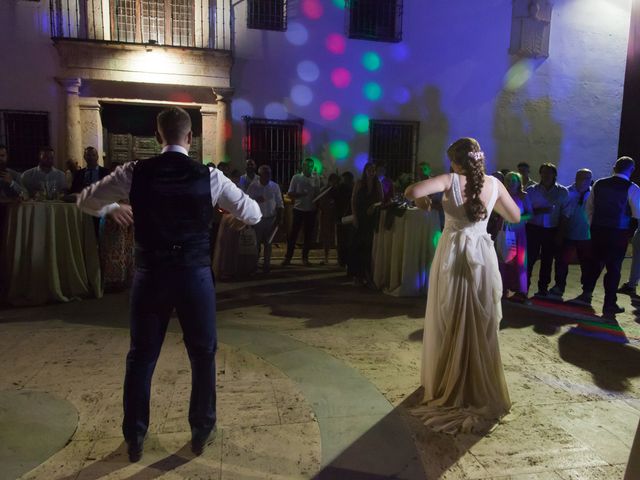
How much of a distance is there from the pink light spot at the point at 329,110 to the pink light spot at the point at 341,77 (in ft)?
1.60

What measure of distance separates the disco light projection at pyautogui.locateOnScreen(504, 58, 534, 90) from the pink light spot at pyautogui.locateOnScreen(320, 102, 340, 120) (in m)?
4.66

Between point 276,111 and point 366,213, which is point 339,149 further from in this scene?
point 366,213

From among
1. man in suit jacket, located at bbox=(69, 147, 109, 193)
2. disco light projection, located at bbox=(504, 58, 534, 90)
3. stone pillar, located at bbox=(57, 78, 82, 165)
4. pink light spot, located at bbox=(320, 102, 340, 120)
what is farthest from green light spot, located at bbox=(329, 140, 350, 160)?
man in suit jacket, located at bbox=(69, 147, 109, 193)

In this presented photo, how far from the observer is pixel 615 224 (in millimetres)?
6215

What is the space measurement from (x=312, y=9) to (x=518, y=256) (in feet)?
26.5

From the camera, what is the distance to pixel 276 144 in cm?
1226

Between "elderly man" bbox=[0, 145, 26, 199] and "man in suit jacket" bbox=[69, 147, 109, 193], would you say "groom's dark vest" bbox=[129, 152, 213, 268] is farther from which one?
"man in suit jacket" bbox=[69, 147, 109, 193]

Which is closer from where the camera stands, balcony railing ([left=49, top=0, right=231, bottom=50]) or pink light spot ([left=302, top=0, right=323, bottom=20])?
balcony railing ([left=49, top=0, right=231, bottom=50])

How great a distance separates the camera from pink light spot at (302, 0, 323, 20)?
38.8 feet

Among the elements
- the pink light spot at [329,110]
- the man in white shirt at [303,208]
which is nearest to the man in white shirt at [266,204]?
the man in white shirt at [303,208]

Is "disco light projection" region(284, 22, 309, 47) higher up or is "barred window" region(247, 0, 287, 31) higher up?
Result: "barred window" region(247, 0, 287, 31)

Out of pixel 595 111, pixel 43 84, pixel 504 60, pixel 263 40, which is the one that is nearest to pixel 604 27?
pixel 595 111

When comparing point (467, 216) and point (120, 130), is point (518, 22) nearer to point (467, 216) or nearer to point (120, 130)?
point (120, 130)

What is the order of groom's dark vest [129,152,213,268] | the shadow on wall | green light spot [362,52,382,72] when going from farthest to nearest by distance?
the shadow on wall, green light spot [362,52,382,72], groom's dark vest [129,152,213,268]
